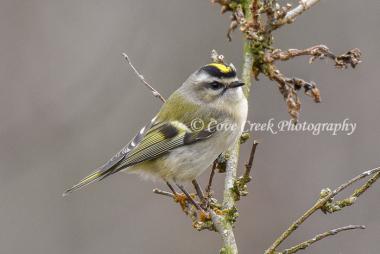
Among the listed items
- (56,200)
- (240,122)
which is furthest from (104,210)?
(240,122)

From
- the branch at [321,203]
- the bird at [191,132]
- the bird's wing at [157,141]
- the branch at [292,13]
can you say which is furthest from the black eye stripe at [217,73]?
the branch at [321,203]

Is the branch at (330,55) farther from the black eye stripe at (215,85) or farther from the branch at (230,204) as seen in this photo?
the black eye stripe at (215,85)

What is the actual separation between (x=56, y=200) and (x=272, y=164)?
6.48ft

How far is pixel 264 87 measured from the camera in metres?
5.45

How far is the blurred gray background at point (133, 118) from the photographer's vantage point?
521 cm

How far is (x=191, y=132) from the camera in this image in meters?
3.72

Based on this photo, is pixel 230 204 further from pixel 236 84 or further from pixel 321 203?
pixel 236 84

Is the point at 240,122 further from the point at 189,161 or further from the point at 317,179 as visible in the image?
the point at 317,179

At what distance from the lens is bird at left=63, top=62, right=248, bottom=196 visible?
11.7ft

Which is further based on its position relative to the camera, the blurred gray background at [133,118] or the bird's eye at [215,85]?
the blurred gray background at [133,118]

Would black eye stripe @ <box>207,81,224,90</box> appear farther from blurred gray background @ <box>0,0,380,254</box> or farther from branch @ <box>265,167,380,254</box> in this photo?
blurred gray background @ <box>0,0,380,254</box>

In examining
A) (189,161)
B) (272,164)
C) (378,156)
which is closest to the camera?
(189,161)

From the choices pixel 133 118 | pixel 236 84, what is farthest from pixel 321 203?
pixel 133 118

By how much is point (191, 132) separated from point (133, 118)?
6.71 feet
